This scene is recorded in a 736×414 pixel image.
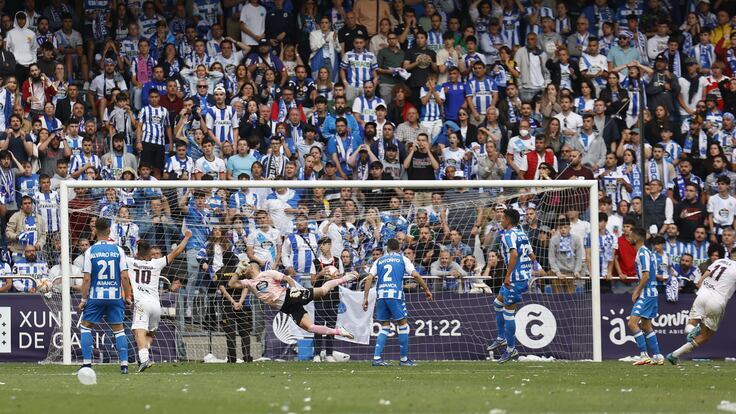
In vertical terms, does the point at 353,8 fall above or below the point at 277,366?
above

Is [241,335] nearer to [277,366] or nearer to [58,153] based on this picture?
[277,366]

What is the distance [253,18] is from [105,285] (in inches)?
475

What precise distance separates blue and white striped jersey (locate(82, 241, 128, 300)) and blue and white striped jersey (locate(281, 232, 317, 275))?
489cm

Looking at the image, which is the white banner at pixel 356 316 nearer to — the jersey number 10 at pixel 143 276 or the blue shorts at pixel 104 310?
the jersey number 10 at pixel 143 276

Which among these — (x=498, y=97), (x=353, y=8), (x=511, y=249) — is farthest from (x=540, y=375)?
(x=353, y=8)

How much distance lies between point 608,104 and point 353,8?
20.3ft

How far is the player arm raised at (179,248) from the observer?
20.0 m

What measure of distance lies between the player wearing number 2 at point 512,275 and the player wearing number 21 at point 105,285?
227 inches

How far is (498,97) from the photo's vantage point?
26594 mm

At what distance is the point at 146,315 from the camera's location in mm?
18172

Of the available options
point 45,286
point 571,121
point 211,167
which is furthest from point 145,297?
point 571,121

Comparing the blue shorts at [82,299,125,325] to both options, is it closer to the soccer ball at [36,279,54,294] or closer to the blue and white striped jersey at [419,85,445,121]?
the soccer ball at [36,279,54,294]

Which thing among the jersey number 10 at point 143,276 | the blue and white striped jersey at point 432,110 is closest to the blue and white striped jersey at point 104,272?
the jersey number 10 at point 143,276

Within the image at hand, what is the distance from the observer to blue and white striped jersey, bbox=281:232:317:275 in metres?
21.2
